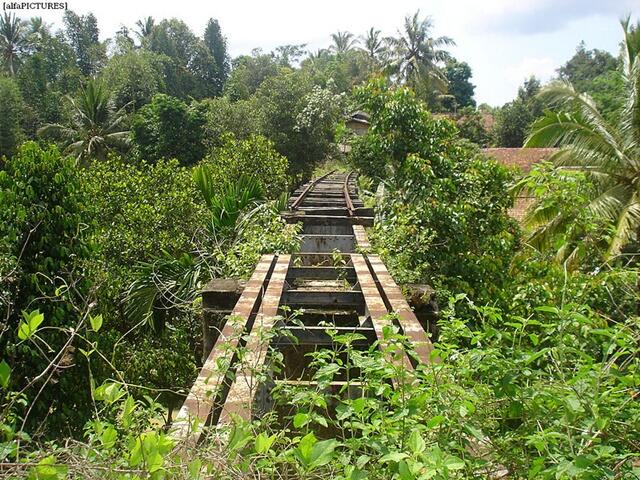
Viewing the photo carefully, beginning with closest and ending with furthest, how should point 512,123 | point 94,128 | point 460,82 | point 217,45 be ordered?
point 94,128 < point 512,123 < point 217,45 < point 460,82

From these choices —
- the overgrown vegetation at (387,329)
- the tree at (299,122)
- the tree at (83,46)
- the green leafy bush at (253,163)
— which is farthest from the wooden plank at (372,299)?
the tree at (83,46)

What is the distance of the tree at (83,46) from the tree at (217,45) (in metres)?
10.7

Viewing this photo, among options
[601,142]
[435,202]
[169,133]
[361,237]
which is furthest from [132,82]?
[435,202]

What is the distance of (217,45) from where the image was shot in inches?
2377

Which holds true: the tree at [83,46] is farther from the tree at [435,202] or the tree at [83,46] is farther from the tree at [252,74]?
the tree at [435,202]

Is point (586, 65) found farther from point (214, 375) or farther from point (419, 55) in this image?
point (214, 375)

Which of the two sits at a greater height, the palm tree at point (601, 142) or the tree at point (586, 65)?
the tree at point (586, 65)

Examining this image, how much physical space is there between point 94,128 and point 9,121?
6.90 metres

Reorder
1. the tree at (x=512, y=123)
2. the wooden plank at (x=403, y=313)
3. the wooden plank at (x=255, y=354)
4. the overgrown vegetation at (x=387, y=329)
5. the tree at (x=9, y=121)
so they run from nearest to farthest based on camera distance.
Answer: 1. the overgrown vegetation at (x=387, y=329)
2. the wooden plank at (x=255, y=354)
3. the wooden plank at (x=403, y=313)
4. the tree at (x=9, y=121)
5. the tree at (x=512, y=123)

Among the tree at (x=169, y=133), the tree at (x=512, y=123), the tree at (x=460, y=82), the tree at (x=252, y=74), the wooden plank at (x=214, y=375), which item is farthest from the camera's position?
the tree at (x=460, y=82)

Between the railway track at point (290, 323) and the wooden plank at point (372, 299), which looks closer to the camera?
the railway track at point (290, 323)

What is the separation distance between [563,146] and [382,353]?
39.0ft

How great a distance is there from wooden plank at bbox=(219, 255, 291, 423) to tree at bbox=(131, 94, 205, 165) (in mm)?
21201

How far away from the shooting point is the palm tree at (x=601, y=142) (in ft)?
36.3
